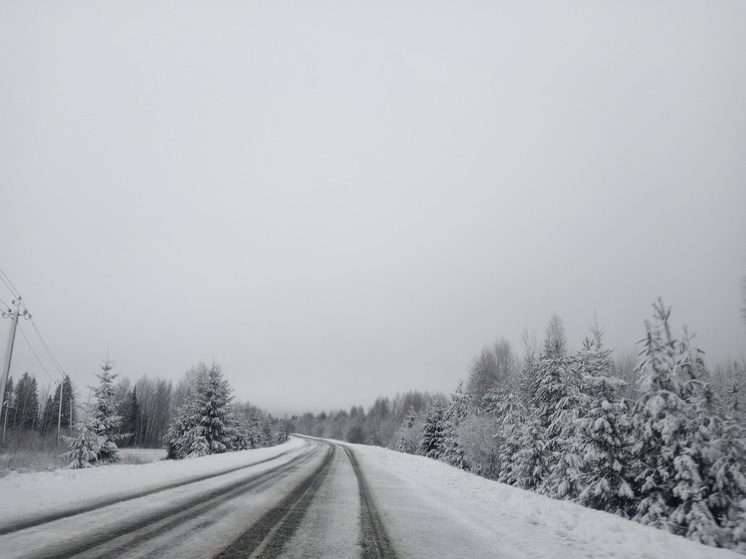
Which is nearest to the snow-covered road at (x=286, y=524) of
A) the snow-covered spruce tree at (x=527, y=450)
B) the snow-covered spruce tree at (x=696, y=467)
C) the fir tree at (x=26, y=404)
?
the snow-covered spruce tree at (x=696, y=467)

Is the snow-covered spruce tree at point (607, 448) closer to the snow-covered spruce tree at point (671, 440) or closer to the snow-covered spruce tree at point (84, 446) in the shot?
the snow-covered spruce tree at point (671, 440)

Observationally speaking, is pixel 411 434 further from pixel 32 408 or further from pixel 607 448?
pixel 32 408

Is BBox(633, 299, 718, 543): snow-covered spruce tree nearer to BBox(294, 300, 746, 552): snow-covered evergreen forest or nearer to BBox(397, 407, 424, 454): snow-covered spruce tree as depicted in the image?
BBox(294, 300, 746, 552): snow-covered evergreen forest

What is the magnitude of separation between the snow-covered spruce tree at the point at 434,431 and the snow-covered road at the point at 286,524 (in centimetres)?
3861

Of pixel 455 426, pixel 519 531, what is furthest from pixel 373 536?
pixel 455 426

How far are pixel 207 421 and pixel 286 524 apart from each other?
29864mm

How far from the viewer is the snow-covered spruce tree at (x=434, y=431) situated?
154 ft

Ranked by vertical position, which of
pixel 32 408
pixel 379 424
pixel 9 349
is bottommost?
pixel 379 424

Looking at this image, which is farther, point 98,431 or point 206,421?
point 206,421

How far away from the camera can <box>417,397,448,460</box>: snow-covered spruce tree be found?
47000mm

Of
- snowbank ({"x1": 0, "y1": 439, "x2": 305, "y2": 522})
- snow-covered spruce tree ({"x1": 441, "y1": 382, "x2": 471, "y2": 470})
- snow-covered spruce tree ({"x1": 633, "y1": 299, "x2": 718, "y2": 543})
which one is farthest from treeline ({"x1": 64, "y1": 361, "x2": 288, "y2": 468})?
snow-covered spruce tree ({"x1": 633, "y1": 299, "x2": 718, "y2": 543})

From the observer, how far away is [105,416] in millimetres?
26609

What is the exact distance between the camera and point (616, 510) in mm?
12602

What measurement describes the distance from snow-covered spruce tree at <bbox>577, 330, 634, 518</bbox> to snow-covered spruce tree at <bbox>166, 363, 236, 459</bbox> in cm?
2827
